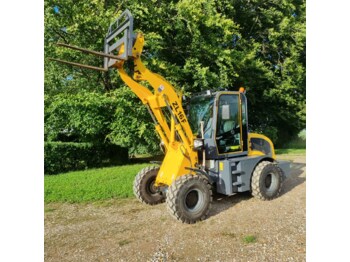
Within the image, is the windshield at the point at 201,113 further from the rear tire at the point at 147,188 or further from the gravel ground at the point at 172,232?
the gravel ground at the point at 172,232

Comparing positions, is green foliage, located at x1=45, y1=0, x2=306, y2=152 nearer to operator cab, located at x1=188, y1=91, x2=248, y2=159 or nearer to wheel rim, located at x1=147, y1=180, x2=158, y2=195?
wheel rim, located at x1=147, y1=180, x2=158, y2=195

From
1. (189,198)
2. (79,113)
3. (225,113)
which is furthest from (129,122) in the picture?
(189,198)

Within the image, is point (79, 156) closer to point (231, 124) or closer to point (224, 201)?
point (224, 201)

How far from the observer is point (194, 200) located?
4.91m

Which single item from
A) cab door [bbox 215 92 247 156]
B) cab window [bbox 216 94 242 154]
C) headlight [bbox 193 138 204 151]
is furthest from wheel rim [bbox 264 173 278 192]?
headlight [bbox 193 138 204 151]

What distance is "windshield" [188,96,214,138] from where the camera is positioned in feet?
18.2

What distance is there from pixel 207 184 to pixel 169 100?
1.62 metres

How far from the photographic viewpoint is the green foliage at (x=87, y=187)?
6.28 metres

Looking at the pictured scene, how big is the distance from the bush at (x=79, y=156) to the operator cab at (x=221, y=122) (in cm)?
462

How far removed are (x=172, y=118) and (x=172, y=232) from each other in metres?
1.95

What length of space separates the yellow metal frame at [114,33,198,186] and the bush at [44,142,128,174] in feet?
14.0

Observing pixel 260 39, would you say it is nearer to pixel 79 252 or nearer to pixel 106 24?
pixel 106 24

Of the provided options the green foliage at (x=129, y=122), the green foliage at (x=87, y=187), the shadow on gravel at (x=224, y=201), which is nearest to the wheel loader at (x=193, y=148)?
the shadow on gravel at (x=224, y=201)

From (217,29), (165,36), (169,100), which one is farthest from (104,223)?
(217,29)
